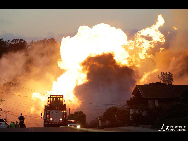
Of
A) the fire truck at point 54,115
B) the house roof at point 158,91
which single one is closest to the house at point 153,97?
the house roof at point 158,91

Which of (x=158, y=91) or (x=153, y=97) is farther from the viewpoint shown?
(x=158, y=91)

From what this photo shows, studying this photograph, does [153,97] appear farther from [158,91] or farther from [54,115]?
[54,115]

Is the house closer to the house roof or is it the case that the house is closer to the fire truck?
the house roof

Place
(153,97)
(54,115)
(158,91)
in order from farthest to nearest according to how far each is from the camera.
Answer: (158,91)
(153,97)
(54,115)

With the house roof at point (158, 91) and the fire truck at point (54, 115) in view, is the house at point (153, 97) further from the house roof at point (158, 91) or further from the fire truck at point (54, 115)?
the fire truck at point (54, 115)

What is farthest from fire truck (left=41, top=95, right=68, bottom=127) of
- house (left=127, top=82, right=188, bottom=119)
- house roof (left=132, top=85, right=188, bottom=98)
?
house roof (left=132, top=85, right=188, bottom=98)

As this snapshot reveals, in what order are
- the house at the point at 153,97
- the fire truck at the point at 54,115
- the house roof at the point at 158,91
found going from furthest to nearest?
the house roof at the point at 158,91 < the house at the point at 153,97 < the fire truck at the point at 54,115

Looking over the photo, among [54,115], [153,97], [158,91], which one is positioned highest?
[158,91]

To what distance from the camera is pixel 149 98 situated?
72.4 metres

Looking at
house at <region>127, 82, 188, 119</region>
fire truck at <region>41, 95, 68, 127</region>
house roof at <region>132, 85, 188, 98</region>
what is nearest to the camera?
fire truck at <region>41, 95, 68, 127</region>

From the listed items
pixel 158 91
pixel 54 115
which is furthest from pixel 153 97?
pixel 54 115

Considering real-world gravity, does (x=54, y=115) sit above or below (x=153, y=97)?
below

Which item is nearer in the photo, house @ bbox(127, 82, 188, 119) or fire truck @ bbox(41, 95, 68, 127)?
fire truck @ bbox(41, 95, 68, 127)
